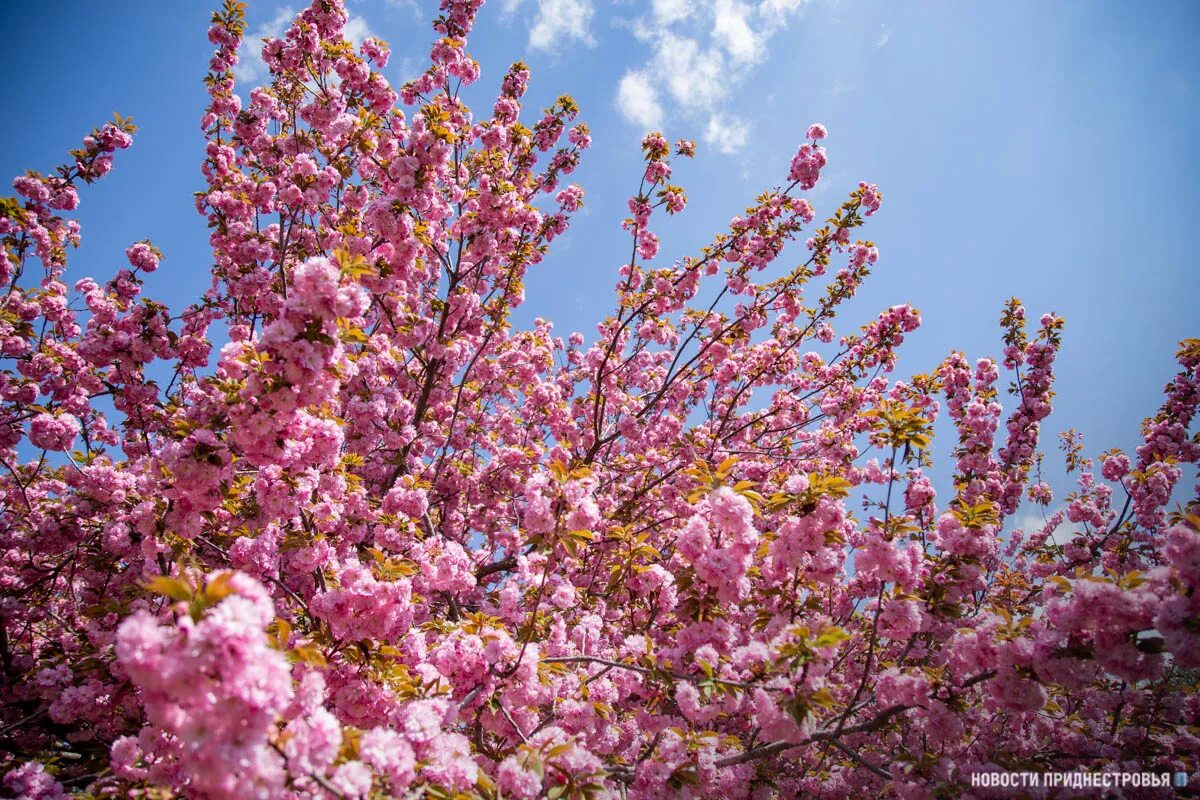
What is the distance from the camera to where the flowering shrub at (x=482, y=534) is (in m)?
2.91

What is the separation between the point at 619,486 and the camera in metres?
10.2

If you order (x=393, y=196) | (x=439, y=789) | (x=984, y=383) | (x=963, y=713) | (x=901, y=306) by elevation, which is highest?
(x=901, y=306)

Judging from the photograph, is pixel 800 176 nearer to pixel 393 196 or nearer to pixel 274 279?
pixel 393 196

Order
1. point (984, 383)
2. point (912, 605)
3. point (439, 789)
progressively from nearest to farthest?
point (439, 789)
point (912, 605)
point (984, 383)

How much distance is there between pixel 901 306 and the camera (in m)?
9.22

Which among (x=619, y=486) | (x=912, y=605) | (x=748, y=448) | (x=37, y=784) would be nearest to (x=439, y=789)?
(x=37, y=784)

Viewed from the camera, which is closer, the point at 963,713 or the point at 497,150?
the point at 963,713

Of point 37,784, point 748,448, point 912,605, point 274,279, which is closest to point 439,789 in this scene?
point 37,784

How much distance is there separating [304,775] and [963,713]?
14.0 feet

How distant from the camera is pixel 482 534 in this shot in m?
10.4

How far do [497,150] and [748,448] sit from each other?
7781 millimetres

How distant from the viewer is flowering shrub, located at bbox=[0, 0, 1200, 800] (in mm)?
2914

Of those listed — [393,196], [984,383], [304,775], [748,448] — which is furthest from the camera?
[748,448]

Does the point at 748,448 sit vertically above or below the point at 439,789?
above
